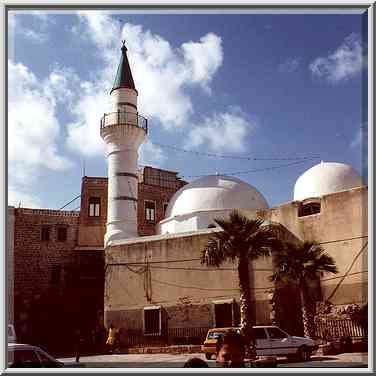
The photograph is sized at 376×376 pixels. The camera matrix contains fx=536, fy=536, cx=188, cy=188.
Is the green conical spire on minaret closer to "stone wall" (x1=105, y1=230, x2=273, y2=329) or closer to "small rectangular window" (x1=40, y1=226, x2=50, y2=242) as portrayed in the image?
"stone wall" (x1=105, y1=230, x2=273, y2=329)

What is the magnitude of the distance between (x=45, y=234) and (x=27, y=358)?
15.1 metres

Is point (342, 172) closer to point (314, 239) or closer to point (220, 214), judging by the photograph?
point (314, 239)

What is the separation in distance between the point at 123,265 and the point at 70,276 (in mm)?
4730

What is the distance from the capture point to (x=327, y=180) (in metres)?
19.3

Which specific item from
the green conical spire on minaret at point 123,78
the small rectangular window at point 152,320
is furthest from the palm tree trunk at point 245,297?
the green conical spire on minaret at point 123,78

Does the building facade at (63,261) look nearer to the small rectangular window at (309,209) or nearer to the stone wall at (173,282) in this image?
the stone wall at (173,282)

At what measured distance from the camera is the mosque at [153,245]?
53.4 ft

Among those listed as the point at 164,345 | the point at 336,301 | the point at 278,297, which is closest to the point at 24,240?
the point at 164,345

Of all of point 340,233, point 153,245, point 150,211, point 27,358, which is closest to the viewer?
point 27,358

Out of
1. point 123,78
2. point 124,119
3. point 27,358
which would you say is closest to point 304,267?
point 27,358

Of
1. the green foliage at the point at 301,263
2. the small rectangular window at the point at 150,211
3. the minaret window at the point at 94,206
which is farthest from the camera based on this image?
the small rectangular window at the point at 150,211

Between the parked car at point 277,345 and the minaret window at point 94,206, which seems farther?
the minaret window at point 94,206

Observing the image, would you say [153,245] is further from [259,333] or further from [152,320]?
[259,333]

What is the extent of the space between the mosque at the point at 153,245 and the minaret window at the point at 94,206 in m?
0.04
